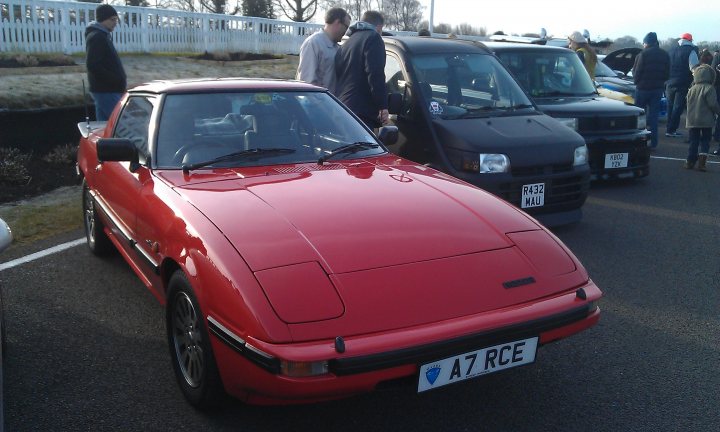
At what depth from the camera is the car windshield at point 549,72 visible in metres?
8.50

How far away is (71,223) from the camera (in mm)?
6438

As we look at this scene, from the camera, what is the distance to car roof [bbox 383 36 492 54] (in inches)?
268

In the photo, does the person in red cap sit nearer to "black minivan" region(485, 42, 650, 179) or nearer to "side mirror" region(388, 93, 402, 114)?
"black minivan" region(485, 42, 650, 179)

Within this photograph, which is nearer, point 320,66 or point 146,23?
point 320,66

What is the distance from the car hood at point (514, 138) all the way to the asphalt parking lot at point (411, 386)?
106 cm

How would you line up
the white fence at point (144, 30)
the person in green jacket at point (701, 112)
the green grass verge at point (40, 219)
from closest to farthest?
1. the green grass verge at point (40, 219)
2. the person in green jacket at point (701, 112)
3. the white fence at point (144, 30)

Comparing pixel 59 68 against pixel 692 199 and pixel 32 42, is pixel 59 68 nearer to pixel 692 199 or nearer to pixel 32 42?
pixel 32 42

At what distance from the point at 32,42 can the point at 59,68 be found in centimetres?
223

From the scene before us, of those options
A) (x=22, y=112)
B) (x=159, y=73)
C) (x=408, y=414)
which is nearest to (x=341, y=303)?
(x=408, y=414)

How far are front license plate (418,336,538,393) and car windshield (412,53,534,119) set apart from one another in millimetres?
3810

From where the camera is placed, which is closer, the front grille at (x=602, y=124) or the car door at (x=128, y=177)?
the car door at (x=128, y=177)

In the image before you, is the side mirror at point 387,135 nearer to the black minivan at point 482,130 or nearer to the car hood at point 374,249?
the car hood at point 374,249

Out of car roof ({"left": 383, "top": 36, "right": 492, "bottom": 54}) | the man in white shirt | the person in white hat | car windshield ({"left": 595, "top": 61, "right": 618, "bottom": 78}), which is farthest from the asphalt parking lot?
car windshield ({"left": 595, "top": 61, "right": 618, "bottom": 78})

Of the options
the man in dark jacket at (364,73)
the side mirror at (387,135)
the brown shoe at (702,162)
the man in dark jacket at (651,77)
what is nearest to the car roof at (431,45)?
the man in dark jacket at (364,73)
